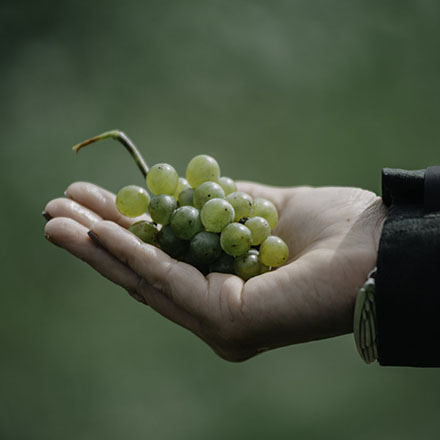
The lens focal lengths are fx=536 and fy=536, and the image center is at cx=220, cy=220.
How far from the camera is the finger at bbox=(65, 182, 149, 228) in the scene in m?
2.18

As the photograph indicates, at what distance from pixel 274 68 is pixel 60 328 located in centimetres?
298

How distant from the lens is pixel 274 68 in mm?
4953

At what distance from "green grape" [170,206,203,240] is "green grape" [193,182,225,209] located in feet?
0.19

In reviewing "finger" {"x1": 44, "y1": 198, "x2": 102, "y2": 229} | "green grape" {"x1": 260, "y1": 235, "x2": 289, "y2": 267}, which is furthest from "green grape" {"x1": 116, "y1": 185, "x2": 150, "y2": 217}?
"green grape" {"x1": 260, "y1": 235, "x2": 289, "y2": 267}

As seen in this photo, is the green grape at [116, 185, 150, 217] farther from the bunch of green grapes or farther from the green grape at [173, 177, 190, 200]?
the green grape at [173, 177, 190, 200]

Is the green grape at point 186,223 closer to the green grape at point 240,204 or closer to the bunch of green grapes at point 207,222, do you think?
the bunch of green grapes at point 207,222

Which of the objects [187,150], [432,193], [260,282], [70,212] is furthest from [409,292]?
[187,150]

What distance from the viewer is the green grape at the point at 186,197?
204 centimetres

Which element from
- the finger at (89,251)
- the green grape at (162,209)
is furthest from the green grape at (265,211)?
the finger at (89,251)

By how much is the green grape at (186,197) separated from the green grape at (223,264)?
0.81 feet

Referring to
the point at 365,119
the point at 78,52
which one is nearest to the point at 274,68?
the point at 365,119

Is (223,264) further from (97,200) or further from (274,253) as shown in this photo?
(97,200)

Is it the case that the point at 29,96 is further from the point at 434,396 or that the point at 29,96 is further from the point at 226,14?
the point at 434,396

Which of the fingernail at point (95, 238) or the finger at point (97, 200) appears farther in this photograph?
the finger at point (97, 200)
